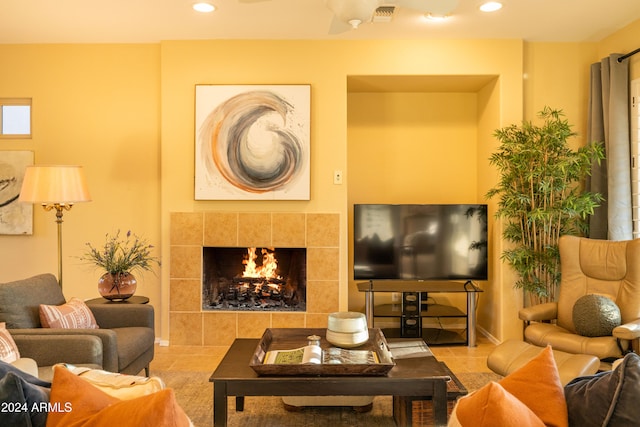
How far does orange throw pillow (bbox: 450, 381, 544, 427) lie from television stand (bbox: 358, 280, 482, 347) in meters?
3.52

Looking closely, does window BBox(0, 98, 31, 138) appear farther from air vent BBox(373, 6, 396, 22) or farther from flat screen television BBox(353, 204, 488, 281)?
air vent BBox(373, 6, 396, 22)

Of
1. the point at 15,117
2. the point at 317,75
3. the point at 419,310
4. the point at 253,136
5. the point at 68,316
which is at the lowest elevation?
the point at 419,310

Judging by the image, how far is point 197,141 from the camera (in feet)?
16.8

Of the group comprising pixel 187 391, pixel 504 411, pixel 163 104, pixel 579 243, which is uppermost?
pixel 163 104

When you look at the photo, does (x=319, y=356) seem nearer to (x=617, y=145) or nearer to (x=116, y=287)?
(x=116, y=287)

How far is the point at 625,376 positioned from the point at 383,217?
145 inches

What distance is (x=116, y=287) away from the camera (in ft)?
13.8

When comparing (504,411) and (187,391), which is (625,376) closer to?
(504,411)

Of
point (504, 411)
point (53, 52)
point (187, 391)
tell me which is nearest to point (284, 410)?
point (187, 391)

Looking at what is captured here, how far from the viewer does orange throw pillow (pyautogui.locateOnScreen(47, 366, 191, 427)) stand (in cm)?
135

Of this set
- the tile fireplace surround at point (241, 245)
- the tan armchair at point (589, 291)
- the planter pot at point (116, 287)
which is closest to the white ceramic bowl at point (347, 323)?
the tan armchair at point (589, 291)

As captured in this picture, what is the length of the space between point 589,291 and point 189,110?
3652 mm

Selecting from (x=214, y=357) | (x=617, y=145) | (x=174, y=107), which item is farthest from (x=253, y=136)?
(x=617, y=145)

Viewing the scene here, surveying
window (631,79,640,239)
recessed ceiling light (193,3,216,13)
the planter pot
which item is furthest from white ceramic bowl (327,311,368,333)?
window (631,79,640,239)
